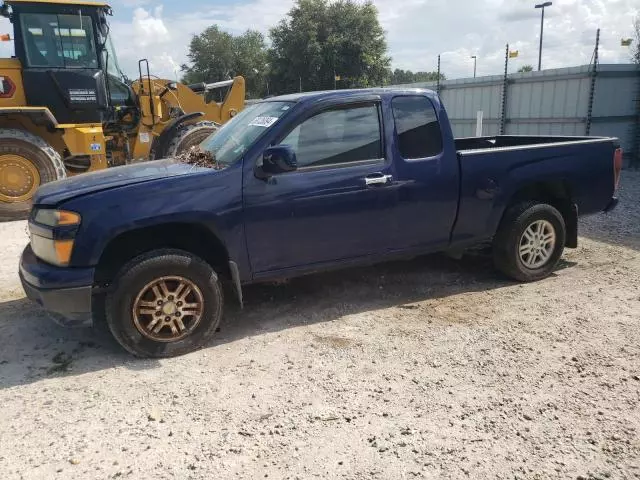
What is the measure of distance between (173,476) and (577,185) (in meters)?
4.73

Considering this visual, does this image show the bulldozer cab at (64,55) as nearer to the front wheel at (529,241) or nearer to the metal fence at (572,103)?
the front wheel at (529,241)

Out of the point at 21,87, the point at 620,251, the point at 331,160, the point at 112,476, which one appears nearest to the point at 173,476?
the point at 112,476

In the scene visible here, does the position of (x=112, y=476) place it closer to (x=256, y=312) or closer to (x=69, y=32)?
(x=256, y=312)

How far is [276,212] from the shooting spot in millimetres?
4172

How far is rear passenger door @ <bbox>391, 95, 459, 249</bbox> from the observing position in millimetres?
4648

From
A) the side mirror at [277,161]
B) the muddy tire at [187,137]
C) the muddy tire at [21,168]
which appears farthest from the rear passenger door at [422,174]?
the muddy tire at [21,168]

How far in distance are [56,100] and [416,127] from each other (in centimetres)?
719

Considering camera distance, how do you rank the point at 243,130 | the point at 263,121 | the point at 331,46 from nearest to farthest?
1. the point at 263,121
2. the point at 243,130
3. the point at 331,46

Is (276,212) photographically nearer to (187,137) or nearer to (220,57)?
(187,137)

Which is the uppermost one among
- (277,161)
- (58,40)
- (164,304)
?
(58,40)

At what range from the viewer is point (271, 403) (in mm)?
3389

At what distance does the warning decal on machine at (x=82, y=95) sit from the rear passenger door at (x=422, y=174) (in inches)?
266

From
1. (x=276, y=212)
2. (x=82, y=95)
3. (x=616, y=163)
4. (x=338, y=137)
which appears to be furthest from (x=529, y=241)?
(x=82, y=95)

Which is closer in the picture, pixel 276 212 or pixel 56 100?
pixel 276 212
